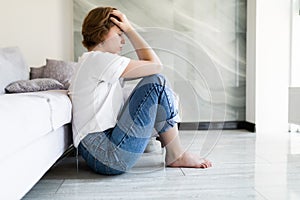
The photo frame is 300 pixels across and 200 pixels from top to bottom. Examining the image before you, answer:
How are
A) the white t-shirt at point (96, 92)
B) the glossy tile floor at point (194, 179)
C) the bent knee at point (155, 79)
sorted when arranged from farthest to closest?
the bent knee at point (155, 79) → the white t-shirt at point (96, 92) → the glossy tile floor at point (194, 179)

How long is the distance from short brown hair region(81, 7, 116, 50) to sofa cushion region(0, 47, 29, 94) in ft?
3.47

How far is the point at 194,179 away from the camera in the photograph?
1764mm

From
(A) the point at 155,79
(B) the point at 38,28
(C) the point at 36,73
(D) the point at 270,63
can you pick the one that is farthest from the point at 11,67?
(D) the point at 270,63

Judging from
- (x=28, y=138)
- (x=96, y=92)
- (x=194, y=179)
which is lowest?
(x=194, y=179)

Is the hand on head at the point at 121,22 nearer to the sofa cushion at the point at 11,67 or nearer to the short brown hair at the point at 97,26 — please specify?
the short brown hair at the point at 97,26

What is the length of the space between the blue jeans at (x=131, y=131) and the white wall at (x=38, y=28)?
2.12m

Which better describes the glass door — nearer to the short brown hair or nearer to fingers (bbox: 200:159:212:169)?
fingers (bbox: 200:159:212:169)

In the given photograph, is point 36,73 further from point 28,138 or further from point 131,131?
point 28,138

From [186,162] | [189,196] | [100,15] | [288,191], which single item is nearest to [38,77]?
[100,15]

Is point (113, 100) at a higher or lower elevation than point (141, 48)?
lower

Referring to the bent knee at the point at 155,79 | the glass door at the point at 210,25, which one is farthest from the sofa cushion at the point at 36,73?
the bent knee at the point at 155,79

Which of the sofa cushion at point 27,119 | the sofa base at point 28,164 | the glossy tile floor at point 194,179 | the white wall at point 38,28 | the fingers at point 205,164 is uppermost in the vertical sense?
the white wall at point 38,28

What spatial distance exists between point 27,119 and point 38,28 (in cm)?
268

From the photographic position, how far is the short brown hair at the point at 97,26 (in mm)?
1763
